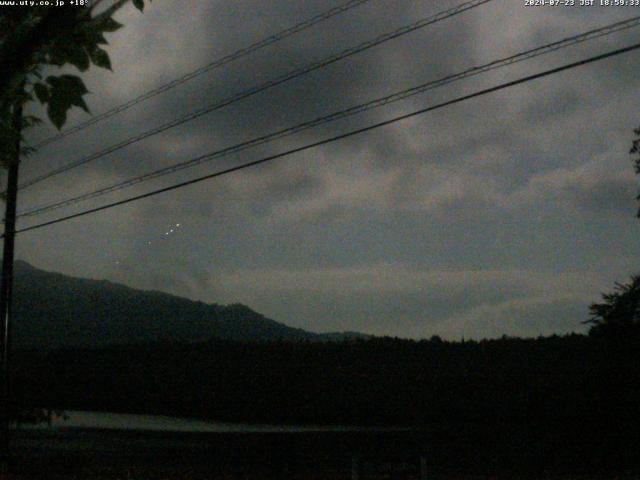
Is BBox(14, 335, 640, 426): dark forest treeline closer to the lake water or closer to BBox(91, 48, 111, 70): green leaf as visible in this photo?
the lake water

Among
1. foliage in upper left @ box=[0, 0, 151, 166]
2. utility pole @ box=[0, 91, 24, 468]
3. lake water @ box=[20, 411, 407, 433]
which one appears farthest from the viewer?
lake water @ box=[20, 411, 407, 433]

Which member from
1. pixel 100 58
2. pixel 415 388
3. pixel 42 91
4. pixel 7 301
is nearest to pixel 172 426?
pixel 415 388

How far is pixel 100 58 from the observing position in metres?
4.70

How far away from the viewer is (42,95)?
14.6 ft

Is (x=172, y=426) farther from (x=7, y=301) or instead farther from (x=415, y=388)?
(x=7, y=301)

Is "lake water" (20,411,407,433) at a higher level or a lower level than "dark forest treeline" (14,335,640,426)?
lower

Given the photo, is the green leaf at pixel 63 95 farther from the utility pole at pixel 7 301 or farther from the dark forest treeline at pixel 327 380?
the dark forest treeline at pixel 327 380

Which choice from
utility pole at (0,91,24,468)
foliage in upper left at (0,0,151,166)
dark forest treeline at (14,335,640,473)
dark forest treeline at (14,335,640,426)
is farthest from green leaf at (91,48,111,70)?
dark forest treeline at (14,335,640,426)

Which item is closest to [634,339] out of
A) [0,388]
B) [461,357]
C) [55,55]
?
[0,388]

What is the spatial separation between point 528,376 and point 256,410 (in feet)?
64.0

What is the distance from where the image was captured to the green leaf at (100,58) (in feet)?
15.4

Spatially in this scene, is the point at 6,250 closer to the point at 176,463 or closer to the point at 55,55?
the point at 176,463

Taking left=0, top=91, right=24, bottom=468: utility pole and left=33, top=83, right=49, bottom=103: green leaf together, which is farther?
left=0, top=91, right=24, bottom=468: utility pole

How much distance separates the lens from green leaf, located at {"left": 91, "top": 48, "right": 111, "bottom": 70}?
15.4ft
